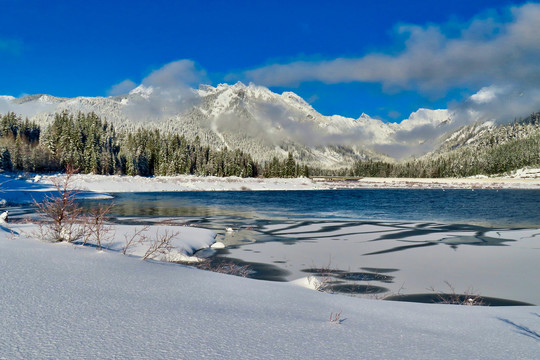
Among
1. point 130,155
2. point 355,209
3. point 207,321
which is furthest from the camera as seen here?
point 130,155

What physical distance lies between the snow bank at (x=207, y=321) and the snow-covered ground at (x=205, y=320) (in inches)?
0.4

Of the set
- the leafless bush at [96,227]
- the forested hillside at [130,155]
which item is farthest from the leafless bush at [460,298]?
the forested hillside at [130,155]

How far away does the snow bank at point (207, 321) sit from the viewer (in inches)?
96.7

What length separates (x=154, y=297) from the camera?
3717mm

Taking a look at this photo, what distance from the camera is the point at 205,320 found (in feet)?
10.1

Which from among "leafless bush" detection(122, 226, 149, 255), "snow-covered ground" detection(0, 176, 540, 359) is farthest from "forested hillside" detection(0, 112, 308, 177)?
"snow-covered ground" detection(0, 176, 540, 359)

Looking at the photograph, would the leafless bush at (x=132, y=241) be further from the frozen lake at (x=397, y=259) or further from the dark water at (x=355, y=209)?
the dark water at (x=355, y=209)

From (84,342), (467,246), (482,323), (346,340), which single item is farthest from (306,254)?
(84,342)

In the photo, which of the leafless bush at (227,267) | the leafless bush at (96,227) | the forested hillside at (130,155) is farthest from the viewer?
the forested hillside at (130,155)

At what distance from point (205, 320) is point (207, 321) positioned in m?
0.03

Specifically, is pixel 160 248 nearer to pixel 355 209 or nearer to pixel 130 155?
pixel 355 209

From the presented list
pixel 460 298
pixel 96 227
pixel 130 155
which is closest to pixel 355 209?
pixel 460 298

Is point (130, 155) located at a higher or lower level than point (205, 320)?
higher

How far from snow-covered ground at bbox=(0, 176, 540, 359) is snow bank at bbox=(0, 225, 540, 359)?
0.03ft
